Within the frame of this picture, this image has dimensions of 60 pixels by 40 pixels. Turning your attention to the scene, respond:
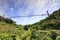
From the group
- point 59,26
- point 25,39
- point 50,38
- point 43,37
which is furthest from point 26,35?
point 59,26

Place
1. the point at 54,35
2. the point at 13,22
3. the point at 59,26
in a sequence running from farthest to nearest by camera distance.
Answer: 1. the point at 13,22
2. the point at 59,26
3. the point at 54,35

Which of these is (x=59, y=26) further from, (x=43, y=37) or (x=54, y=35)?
(x=43, y=37)

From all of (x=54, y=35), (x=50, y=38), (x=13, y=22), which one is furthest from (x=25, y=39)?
(x=13, y=22)

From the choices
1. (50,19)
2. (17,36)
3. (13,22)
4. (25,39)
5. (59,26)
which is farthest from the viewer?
(13,22)

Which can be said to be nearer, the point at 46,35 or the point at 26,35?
the point at 26,35

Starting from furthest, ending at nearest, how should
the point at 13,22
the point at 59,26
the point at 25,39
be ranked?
the point at 13,22, the point at 59,26, the point at 25,39

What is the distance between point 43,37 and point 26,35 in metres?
0.97

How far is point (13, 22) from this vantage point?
23156mm

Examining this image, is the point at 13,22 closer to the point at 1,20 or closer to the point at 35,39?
the point at 1,20

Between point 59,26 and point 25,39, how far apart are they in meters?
6.96

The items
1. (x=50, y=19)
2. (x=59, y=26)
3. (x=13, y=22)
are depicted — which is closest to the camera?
(x=59, y=26)

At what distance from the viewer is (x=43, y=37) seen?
10.7 meters

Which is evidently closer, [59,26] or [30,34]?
[30,34]

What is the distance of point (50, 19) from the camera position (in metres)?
18.9
